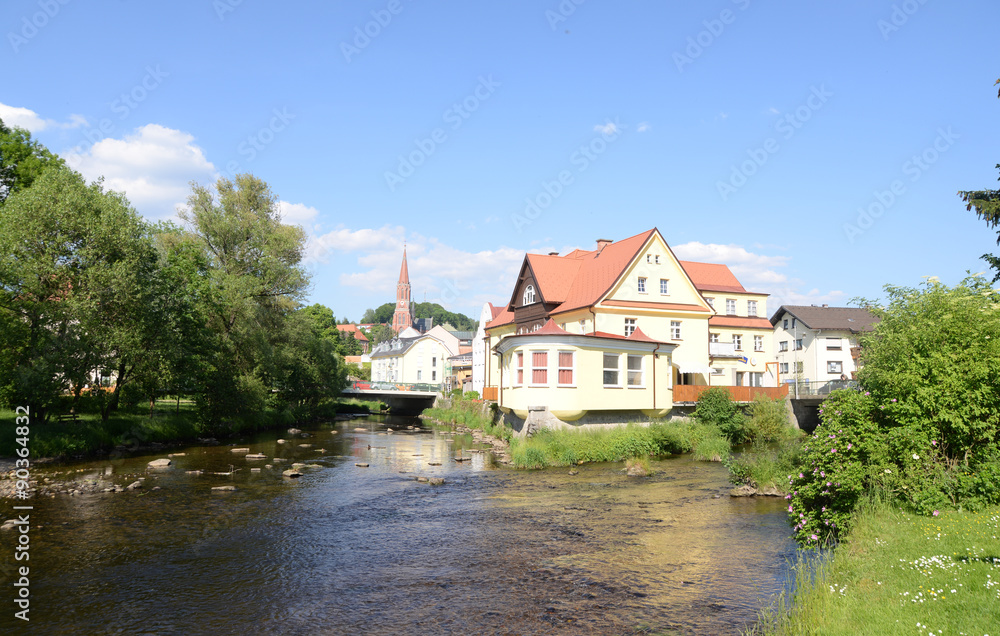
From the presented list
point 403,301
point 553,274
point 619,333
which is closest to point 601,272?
point 553,274

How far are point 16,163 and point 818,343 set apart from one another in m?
58.2

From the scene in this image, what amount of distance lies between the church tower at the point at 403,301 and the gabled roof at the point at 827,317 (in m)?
115

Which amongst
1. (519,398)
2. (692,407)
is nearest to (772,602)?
(519,398)

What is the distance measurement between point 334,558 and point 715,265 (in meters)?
41.4


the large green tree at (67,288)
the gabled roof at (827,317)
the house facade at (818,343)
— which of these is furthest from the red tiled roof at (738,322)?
the large green tree at (67,288)

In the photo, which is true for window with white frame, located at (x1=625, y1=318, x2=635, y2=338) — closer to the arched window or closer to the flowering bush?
the arched window

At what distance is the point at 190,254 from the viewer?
118ft

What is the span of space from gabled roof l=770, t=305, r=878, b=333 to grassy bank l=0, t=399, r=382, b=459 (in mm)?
46044

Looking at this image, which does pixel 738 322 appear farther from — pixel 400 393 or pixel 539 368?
pixel 400 393

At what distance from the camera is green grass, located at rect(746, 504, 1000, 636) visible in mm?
6176

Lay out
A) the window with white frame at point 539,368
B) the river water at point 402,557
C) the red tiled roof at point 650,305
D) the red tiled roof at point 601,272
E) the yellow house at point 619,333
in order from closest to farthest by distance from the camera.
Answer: the river water at point 402,557 < the window with white frame at point 539,368 < the yellow house at point 619,333 < the red tiled roof at point 650,305 < the red tiled roof at point 601,272

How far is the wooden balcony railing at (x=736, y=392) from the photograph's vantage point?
32375 millimetres

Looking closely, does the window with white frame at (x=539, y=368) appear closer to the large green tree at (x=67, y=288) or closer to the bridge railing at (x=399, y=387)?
the large green tree at (x=67, y=288)

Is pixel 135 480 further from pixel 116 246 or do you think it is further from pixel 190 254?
pixel 190 254
